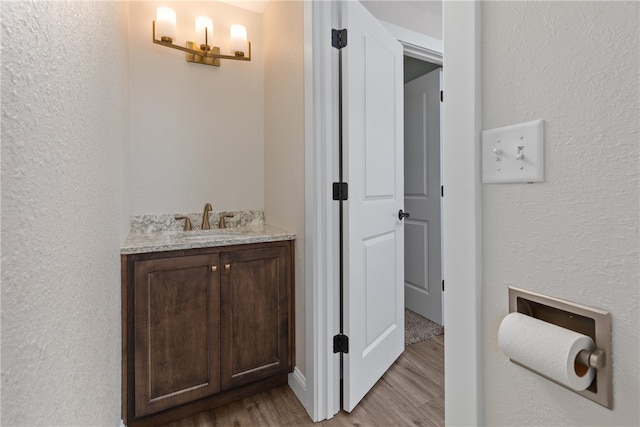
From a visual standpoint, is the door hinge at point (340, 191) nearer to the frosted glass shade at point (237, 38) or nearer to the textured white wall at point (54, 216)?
the textured white wall at point (54, 216)

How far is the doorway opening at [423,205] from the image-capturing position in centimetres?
261

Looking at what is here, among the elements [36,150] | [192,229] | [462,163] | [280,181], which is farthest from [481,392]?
[192,229]

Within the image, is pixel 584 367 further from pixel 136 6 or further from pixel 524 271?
pixel 136 6

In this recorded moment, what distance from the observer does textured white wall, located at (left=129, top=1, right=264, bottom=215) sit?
199cm

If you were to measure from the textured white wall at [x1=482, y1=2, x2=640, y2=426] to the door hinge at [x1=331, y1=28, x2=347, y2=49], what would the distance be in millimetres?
1023

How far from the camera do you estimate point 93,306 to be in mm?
845

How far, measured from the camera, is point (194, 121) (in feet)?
7.07

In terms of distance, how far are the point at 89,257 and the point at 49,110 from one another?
0.42m

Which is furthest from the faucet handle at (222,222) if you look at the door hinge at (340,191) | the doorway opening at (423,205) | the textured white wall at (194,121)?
the doorway opening at (423,205)

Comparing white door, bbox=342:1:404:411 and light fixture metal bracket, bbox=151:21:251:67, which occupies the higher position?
light fixture metal bracket, bbox=151:21:251:67

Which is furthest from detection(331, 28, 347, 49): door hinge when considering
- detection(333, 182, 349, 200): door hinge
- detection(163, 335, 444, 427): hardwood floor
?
detection(163, 335, 444, 427): hardwood floor

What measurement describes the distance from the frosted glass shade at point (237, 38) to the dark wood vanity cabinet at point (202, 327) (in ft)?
4.48

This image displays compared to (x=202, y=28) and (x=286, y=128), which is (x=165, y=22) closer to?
(x=202, y=28)

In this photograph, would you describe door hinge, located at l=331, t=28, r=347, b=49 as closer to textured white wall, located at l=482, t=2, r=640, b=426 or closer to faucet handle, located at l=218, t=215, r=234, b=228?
textured white wall, located at l=482, t=2, r=640, b=426
